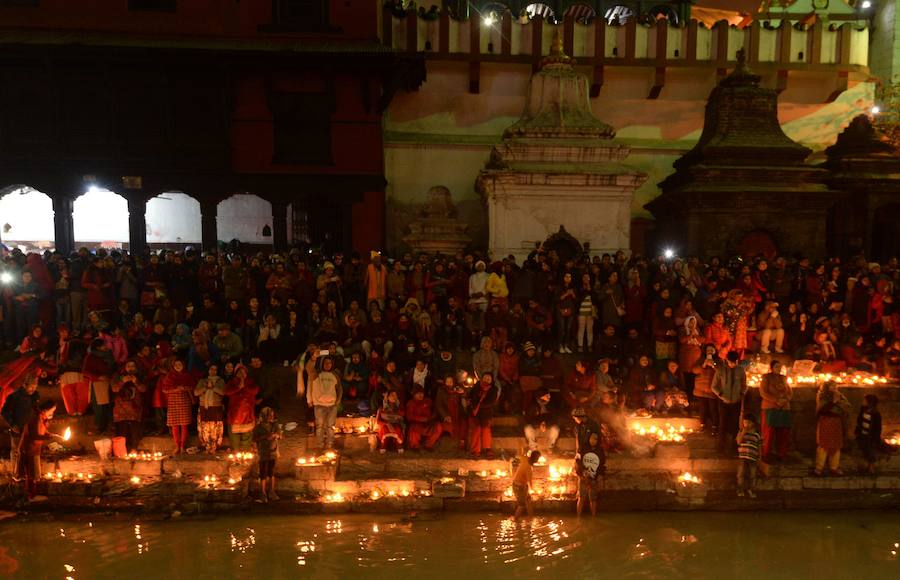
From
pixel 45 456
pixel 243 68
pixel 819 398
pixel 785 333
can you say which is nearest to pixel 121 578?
pixel 45 456

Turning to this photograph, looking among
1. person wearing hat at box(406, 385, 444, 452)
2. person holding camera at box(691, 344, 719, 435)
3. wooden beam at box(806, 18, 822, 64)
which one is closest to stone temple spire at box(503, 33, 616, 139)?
person holding camera at box(691, 344, 719, 435)

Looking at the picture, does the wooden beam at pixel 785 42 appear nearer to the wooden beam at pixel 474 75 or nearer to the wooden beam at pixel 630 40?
the wooden beam at pixel 630 40

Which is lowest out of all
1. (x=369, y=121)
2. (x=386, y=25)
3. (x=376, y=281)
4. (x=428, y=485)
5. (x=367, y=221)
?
(x=428, y=485)

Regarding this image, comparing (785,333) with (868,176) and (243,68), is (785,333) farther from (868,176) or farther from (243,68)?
(243,68)

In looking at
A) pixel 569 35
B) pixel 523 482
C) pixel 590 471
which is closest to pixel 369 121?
pixel 569 35

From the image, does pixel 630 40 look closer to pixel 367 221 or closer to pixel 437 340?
pixel 367 221

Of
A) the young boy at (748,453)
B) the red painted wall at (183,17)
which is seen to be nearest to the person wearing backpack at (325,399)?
the young boy at (748,453)

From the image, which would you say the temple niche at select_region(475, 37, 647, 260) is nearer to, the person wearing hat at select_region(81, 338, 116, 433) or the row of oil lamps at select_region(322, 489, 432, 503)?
the row of oil lamps at select_region(322, 489, 432, 503)

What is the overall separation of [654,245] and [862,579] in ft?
42.4

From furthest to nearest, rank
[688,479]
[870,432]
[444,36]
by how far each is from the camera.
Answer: [444,36], [870,432], [688,479]

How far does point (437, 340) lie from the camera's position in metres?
11.5

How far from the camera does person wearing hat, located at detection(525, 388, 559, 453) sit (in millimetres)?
9500

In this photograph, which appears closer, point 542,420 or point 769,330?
point 542,420

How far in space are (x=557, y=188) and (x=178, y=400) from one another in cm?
964
